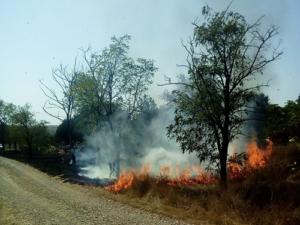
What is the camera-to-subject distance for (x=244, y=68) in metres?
20.0

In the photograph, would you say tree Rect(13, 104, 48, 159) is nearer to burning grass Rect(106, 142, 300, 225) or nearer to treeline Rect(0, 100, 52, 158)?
treeline Rect(0, 100, 52, 158)

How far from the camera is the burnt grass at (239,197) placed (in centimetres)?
1510

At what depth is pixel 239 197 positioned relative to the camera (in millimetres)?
17766

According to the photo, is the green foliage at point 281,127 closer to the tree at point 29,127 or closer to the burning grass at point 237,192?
the burning grass at point 237,192

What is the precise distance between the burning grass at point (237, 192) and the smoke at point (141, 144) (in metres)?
8.02

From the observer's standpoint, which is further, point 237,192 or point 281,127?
point 281,127

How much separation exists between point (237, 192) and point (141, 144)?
19.8 metres

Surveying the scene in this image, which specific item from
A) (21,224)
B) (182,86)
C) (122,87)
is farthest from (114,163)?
(21,224)

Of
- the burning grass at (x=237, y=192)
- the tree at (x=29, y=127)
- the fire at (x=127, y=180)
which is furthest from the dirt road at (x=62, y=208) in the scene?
the tree at (x=29, y=127)

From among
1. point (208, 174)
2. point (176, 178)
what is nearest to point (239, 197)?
point (208, 174)

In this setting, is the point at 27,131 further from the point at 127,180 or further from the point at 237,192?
the point at 237,192

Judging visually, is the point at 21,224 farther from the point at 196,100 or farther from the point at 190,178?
the point at 190,178

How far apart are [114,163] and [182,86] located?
46.7 feet

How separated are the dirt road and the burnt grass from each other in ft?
3.24
